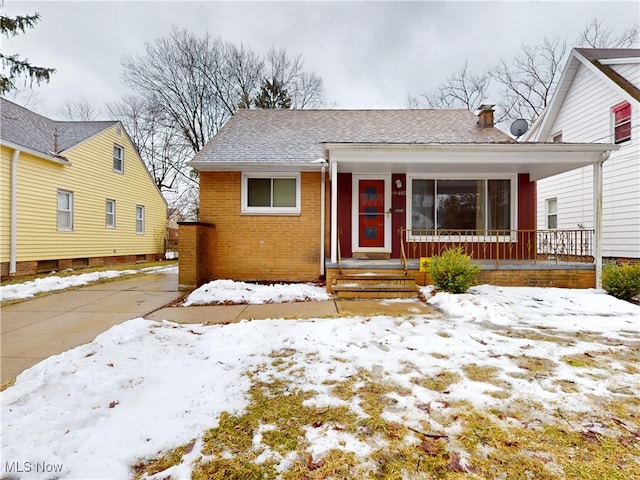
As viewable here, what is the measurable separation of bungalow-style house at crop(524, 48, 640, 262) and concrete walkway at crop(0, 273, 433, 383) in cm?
821

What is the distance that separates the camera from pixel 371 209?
9.09 m

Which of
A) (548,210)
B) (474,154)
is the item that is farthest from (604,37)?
(474,154)

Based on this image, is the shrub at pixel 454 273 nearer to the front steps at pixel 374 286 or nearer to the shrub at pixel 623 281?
the front steps at pixel 374 286

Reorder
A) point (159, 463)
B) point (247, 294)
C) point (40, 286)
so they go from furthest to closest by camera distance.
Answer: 1. point (40, 286)
2. point (247, 294)
3. point (159, 463)

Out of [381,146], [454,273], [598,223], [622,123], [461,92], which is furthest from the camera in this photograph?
[461,92]

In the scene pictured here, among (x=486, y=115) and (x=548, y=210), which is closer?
(x=486, y=115)

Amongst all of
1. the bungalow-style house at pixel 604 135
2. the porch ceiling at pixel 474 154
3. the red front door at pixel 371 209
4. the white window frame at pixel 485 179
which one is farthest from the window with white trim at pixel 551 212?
the red front door at pixel 371 209

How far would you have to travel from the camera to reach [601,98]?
1039cm

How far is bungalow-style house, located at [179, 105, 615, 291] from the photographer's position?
24.6ft

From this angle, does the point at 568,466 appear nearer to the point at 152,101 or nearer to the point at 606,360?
the point at 606,360

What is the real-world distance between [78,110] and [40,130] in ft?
51.1

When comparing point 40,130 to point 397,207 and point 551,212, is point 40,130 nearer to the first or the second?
point 397,207

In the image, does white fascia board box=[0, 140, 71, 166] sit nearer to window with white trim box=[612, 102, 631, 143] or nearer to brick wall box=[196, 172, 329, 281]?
brick wall box=[196, 172, 329, 281]

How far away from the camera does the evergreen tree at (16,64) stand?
33.9 ft
